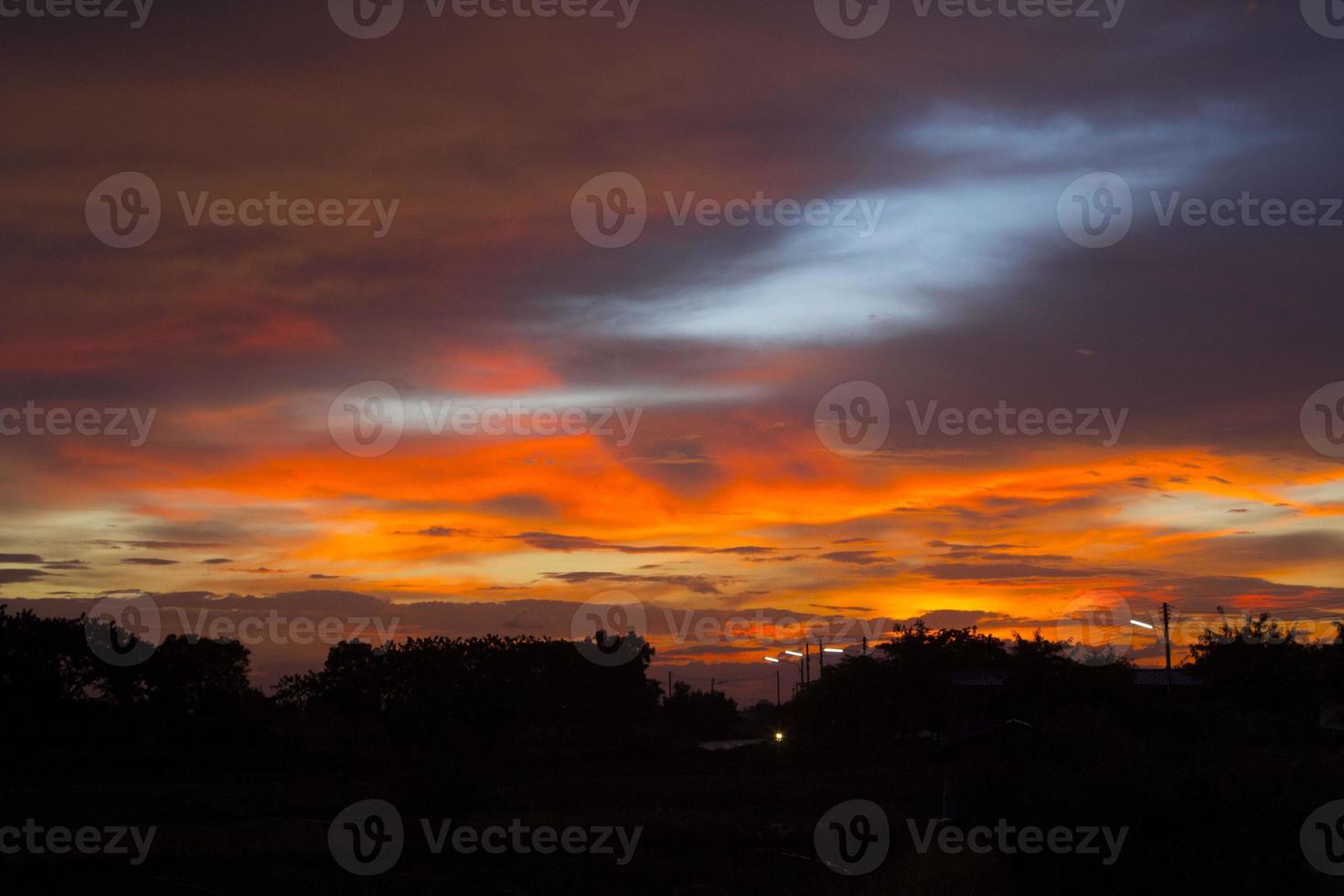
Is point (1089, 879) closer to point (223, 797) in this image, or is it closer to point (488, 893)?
point (488, 893)

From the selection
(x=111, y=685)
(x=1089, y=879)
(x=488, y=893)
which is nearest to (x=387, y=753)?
(x=111, y=685)

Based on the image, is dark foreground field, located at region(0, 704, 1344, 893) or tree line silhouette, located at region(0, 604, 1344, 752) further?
tree line silhouette, located at region(0, 604, 1344, 752)

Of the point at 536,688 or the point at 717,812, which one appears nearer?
the point at 717,812

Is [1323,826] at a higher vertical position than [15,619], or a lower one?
lower

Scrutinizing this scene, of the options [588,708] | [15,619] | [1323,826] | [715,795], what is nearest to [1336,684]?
[715,795]

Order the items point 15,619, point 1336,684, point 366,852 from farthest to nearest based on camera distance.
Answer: point 15,619, point 1336,684, point 366,852

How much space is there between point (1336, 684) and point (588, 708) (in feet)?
255

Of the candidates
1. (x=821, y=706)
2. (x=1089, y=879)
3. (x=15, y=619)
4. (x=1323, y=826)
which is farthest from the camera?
(x=821, y=706)

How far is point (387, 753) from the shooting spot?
3280 inches

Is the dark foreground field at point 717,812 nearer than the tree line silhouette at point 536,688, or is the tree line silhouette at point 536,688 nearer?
the dark foreground field at point 717,812

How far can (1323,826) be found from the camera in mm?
22922

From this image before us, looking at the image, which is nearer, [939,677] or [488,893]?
[488,893]

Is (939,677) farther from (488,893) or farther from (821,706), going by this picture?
(488,893)

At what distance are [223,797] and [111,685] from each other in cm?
4140
